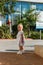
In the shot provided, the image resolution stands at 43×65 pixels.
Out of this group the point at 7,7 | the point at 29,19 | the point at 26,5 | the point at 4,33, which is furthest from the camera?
the point at 26,5

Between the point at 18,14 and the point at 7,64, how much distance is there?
28740 mm

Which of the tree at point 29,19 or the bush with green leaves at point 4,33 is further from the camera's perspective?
the tree at point 29,19

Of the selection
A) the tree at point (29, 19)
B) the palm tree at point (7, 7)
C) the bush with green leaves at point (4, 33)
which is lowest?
the bush with green leaves at point (4, 33)

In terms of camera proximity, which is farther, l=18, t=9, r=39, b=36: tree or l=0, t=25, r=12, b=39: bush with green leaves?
l=18, t=9, r=39, b=36: tree

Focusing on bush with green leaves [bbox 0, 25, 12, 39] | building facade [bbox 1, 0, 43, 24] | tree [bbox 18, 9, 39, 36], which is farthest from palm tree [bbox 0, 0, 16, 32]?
bush with green leaves [bbox 0, 25, 12, 39]

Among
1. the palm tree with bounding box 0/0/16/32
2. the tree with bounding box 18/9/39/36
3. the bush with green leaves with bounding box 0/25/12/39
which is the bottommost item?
the bush with green leaves with bounding box 0/25/12/39

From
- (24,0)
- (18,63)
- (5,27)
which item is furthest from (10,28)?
(18,63)

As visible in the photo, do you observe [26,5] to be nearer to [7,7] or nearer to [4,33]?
[7,7]

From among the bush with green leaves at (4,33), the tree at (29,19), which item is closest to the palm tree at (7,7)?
the tree at (29,19)

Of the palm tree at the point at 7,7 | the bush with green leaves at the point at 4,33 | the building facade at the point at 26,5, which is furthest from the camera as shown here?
the building facade at the point at 26,5

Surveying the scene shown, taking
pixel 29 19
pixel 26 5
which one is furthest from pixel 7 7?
pixel 26 5

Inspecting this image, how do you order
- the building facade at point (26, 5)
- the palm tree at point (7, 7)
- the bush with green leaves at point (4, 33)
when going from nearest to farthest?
1. the bush with green leaves at point (4, 33)
2. the palm tree at point (7, 7)
3. the building facade at point (26, 5)

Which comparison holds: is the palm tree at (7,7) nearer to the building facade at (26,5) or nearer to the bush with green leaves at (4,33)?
the building facade at (26,5)

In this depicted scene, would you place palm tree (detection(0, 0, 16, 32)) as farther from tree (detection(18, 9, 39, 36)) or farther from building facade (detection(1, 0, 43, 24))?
building facade (detection(1, 0, 43, 24))
